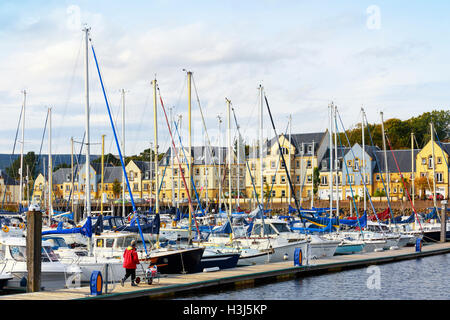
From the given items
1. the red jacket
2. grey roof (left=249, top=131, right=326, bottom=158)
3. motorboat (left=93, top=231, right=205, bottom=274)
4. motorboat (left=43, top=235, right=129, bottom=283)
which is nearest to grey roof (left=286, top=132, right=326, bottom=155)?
grey roof (left=249, top=131, right=326, bottom=158)

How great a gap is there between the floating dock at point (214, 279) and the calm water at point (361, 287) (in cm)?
50

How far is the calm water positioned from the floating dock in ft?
1.64

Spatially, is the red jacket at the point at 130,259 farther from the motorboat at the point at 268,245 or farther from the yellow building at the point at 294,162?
the yellow building at the point at 294,162

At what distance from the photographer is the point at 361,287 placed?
1182 inches

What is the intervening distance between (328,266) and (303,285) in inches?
195

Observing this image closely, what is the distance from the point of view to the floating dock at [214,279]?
2341 cm

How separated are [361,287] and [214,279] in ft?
24.6

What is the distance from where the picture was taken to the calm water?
27344mm

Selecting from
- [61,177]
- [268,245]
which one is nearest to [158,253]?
[268,245]

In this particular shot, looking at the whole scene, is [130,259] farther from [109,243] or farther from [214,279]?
[109,243]

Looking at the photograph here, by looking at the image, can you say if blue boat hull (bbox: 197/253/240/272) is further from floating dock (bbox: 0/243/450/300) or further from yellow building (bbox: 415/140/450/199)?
yellow building (bbox: 415/140/450/199)

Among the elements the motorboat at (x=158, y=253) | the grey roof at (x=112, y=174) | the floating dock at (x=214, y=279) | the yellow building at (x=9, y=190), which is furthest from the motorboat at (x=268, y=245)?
the yellow building at (x=9, y=190)

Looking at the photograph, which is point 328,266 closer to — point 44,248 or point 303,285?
point 303,285
